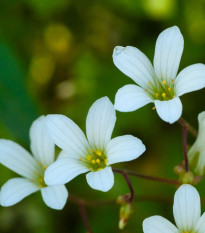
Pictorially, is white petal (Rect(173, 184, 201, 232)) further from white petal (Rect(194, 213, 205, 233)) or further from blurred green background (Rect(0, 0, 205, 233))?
blurred green background (Rect(0, 0, 205, 233))

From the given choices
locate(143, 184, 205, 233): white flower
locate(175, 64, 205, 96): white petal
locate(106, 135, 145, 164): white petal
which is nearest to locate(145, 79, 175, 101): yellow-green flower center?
locate(175, 64, 205, 96): white petal

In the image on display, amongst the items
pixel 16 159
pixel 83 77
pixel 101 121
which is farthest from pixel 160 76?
pixel 83 77

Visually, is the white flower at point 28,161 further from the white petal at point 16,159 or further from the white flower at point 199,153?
the white flower at point 199,153

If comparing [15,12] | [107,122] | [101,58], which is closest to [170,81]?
[107,122]

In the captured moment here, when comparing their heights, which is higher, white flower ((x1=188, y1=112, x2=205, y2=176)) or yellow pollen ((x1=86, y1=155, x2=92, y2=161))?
yellow pollen ((x1=86, y1=155, x2=92, y2=161))

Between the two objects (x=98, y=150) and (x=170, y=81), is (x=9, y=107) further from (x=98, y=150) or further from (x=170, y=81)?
(x=170, y=81)

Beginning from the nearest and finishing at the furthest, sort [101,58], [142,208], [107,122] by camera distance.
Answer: [107,122] < [142,208] < [101,58]

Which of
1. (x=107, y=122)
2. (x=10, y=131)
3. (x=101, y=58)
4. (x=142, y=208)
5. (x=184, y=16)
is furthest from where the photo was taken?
(x=101, y=58)
